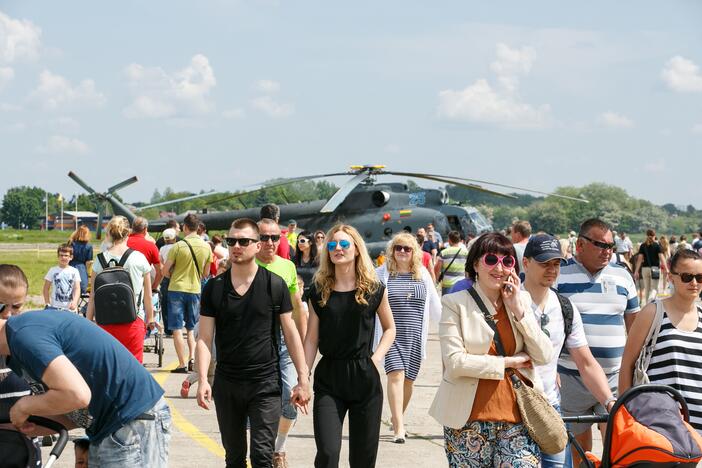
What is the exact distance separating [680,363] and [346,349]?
6.21 ft

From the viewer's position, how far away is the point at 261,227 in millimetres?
7148

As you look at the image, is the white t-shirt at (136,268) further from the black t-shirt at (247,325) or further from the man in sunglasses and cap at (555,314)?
the man in sunglasses and cap at (555,314)

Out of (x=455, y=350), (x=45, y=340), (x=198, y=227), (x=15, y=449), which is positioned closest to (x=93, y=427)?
(x=15, y=449)

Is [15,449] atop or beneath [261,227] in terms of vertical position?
beneath

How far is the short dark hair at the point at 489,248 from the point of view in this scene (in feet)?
15.7

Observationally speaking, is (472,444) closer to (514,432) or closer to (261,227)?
(514,432)

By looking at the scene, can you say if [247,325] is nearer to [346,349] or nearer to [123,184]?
[346,349]

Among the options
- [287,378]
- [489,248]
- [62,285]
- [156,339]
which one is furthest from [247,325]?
[156,339]

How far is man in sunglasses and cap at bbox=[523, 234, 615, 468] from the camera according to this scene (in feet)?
17.0

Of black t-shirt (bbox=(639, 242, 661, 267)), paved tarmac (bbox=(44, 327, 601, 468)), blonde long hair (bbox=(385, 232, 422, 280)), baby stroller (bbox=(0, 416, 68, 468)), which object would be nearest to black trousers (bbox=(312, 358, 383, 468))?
paved tarmac (bbox=(44, 327, 601, 468))

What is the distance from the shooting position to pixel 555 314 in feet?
17.3

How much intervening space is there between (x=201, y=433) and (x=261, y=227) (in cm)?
233

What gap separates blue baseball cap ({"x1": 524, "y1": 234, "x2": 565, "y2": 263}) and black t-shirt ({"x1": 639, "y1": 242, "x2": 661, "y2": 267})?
62.1 feet

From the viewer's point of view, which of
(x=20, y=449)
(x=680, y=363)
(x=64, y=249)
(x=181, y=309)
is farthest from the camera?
(x=64, y=249)
